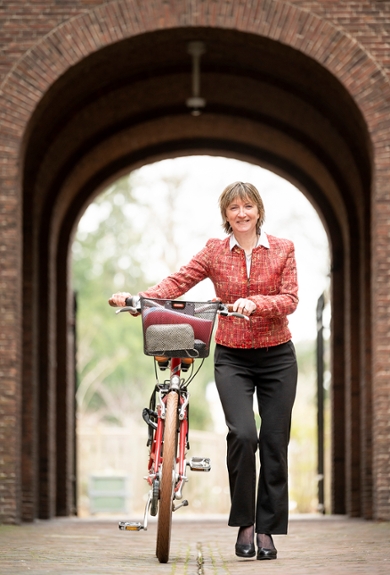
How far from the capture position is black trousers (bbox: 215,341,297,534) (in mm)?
5473

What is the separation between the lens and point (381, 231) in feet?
31.9

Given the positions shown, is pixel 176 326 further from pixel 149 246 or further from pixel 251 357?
pixel 149 246

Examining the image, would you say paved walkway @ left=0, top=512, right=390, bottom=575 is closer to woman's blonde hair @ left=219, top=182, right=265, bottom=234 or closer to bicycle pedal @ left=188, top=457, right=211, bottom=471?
bicycle pedal @ left=188, top=457, right=211, bottom=471

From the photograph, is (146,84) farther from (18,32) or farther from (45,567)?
(45,567)

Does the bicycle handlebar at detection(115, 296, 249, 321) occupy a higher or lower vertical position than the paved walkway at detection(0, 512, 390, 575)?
higher

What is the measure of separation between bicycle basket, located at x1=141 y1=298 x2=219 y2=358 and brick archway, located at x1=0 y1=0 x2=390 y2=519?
4664 mm

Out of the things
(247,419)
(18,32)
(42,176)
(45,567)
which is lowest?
(45,567)

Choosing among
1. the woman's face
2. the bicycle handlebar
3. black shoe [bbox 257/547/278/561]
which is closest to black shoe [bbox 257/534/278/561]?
black shoe [bbox 257/547/278/561]

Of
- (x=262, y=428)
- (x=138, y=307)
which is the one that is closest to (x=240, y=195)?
(x=138, y=307)

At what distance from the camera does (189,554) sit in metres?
5.89

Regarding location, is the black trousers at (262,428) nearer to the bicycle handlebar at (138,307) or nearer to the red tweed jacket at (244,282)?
the red tweed jacket at (244,282)

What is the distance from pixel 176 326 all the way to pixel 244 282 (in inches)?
22.3

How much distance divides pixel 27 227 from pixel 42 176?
0.97m

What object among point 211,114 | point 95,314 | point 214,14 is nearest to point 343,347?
point 211,114
